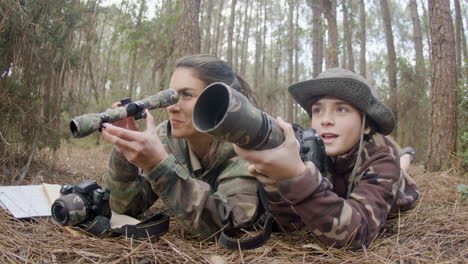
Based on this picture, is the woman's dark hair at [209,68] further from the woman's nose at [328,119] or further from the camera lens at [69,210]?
the camera lens at [69,210]

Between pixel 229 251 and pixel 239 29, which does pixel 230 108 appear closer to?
pixel 229 251

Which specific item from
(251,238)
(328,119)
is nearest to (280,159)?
(251,238)

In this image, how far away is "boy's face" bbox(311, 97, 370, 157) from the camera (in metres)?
1.90

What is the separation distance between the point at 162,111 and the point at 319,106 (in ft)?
11.3

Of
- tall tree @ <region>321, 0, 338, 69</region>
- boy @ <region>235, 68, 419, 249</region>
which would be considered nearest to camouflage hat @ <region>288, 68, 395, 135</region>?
boy @ <region>235, 68, 419, 249</region>

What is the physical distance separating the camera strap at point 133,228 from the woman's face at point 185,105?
505mm

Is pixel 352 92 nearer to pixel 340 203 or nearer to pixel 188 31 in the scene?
pixel 340 203

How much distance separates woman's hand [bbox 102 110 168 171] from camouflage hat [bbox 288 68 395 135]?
2.98 feet

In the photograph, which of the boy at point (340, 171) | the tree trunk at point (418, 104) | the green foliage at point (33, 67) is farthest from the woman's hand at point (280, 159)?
the tree trunk at point (418, 104)

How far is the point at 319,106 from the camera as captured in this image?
201 cm

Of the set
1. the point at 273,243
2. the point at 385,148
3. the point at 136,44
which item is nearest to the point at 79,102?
the point at 273,243

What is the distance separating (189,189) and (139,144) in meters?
0.35

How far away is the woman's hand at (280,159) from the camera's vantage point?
4.07 feet

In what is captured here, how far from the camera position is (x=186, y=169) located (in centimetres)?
208
